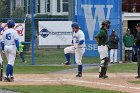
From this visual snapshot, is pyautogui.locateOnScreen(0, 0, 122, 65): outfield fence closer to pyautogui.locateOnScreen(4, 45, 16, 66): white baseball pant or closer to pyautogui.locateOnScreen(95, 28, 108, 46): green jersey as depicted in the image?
pyautogui.locateOnScreen(95, 28, 108, 46): green jersey

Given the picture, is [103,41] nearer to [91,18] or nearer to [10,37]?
[10,37]

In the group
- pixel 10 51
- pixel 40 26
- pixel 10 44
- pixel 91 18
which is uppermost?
pixel 91 18

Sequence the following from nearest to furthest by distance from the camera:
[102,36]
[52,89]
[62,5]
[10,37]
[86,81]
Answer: [52,89] → [10,37] → [86,81] → [102,36] → [62,5]

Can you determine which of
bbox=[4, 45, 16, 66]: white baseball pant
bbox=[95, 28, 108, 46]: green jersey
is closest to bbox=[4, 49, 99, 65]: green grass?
bbox=[95, 28, 108, 46]: green jersey

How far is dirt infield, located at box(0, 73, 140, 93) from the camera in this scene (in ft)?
48.4

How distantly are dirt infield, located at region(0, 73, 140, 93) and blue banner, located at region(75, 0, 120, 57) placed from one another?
7358mm

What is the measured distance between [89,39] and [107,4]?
2177 mm

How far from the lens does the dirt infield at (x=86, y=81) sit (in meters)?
14.8

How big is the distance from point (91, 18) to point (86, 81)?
948cm

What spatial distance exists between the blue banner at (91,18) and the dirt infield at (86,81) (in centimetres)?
736

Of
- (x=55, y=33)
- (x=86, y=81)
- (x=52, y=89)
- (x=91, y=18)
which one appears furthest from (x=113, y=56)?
(x=52, y=89)

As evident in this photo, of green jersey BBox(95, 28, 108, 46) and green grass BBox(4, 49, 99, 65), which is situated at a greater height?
green jersey BBox(95, 28, 108, 46)

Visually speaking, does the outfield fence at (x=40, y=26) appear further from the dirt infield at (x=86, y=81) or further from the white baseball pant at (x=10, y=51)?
the white baseball pant at (x=10, y=51)

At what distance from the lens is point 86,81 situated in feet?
53.9
